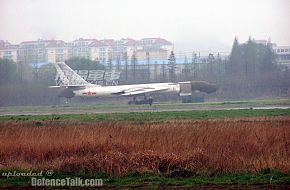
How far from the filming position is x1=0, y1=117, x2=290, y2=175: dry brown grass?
8.45m

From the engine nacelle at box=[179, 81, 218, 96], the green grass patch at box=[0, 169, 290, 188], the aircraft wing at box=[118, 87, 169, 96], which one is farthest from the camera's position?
the engine nacelle at box=[179, 81, 218, 96]

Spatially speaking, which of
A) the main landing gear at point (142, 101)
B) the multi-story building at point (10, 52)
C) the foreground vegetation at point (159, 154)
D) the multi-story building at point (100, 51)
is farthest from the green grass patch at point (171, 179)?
the multi-story building at point (100, 51)

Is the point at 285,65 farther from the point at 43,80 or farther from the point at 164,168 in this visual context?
the point at 164,168

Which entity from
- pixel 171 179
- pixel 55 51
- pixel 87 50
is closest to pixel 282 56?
pixel 87 50

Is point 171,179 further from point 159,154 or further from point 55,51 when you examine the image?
point 55,51

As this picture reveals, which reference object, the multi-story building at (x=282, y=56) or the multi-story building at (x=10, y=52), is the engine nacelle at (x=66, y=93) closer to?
the multi-story building at (x=10, y=52)

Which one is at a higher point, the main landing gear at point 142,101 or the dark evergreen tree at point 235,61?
the dark evergreen tree at point 235,61

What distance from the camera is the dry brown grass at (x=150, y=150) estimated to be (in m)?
8.45

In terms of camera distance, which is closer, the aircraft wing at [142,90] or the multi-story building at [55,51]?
the aircraft wing at [142,90]

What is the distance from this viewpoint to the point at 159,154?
8906mm

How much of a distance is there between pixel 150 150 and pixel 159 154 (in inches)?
18.0

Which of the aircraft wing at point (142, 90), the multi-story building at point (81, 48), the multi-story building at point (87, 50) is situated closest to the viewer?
the aircraft wing at point (142, 90)

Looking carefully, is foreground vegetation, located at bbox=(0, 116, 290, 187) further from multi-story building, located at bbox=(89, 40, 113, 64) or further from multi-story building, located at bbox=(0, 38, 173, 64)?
multi-story building, located at bbox=(89, 40, 113, 64)

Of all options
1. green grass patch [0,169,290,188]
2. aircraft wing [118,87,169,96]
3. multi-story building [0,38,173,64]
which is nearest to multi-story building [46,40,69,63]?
multi-story building [0,38,173,64]
